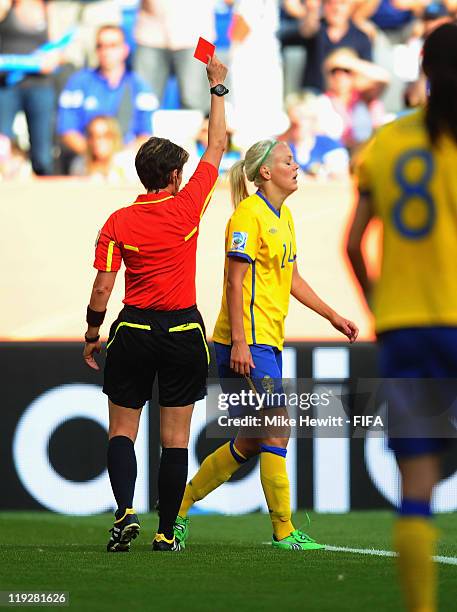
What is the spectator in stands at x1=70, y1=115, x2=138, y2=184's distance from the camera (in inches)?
449

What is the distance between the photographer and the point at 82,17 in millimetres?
11891

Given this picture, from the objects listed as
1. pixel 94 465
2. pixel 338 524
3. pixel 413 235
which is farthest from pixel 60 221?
pixel 413 235

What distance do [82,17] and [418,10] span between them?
3105 millimetres

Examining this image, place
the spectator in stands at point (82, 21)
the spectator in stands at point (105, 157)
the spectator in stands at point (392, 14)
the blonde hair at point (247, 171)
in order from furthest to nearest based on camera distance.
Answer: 1. the spectator in stands at point (392, 14)
2. the spectator in stands at point (82, 21)
3. the spectator in stands at point (105, 157)
4. the blonde hair at point (247, 171)

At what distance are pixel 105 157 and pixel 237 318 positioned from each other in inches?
231

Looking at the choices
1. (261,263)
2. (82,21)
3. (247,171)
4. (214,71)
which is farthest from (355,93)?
(214,71)

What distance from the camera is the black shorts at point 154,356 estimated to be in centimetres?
575

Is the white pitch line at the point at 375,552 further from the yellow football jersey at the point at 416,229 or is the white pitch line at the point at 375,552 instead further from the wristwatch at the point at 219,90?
the yellow football jersey at the point at 416,229

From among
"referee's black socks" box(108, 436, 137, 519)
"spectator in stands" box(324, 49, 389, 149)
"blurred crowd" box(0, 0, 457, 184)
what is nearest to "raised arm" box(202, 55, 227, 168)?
"referee's black socks" box(108, 436, 137, 519)

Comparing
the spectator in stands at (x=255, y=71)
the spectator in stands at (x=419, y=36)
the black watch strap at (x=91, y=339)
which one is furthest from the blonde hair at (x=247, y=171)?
the spectator in stands at (x=419, y=36)

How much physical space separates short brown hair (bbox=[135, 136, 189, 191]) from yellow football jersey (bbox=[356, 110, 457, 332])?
243 cm

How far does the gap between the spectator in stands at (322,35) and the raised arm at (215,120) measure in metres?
6.10

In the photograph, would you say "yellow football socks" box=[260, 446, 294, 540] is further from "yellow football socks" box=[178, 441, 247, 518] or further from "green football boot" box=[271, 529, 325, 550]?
"yellow football socks" box=[178, 441, 247, 518]

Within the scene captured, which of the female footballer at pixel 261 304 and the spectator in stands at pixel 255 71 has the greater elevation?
the spectator in stands at pixel 255 71
